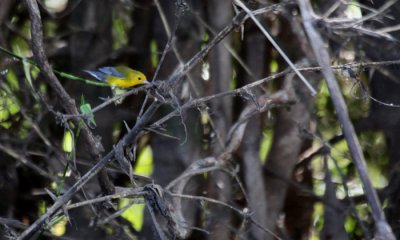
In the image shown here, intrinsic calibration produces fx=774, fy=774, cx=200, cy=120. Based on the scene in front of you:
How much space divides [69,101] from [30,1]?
210 millimetres

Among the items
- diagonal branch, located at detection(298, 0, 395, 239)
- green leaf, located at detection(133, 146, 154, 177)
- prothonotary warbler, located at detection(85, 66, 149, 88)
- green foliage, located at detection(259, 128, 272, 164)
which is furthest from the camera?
green leaf, located at detection(133, 146, 154, 177)

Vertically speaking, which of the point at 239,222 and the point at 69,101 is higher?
the point at 69,101

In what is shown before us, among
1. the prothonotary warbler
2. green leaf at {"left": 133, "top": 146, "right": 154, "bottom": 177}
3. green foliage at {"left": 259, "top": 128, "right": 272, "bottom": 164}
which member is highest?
the prothonotary warbler

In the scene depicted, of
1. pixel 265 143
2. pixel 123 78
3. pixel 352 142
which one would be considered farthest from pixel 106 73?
pixel 265 143

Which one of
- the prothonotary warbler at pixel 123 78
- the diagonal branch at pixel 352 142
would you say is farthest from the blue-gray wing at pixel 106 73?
the diagonal branch at pixel 352 142

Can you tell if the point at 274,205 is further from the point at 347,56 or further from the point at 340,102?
the point at 340,102

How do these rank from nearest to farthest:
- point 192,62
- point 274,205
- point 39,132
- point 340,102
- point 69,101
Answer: point 340,102
point 192,62
point 69,101
point 39,132
point 274,205

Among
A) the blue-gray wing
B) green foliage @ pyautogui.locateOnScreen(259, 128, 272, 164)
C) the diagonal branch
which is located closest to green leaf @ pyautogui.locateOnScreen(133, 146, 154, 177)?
green foliage @ pyautogui.locateOnScreen(259, 128, 272, 164)

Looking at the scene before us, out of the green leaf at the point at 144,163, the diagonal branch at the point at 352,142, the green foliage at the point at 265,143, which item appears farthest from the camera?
the green leaf at the point at 144,163

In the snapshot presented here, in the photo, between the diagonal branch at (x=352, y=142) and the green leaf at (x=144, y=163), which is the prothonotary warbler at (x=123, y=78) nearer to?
the diagonal branch at (x=352, y=142)

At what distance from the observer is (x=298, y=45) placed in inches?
94.1

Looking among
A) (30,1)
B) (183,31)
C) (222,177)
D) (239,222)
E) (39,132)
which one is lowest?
(239,222)

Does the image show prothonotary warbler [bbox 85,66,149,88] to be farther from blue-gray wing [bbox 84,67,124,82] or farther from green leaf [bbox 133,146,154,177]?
green leaf [bbox 133,146,154,177]

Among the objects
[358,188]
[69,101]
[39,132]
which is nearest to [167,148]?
[39,132]
